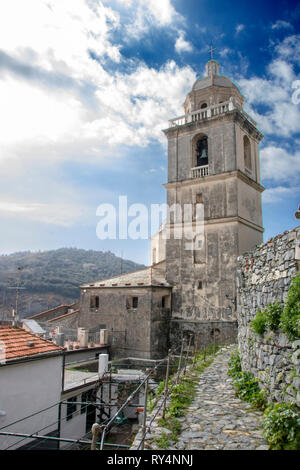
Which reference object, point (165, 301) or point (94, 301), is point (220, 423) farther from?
point (94, 301)

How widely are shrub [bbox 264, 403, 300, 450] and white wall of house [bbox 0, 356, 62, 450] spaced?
24.2 ft

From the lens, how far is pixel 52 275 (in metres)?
81.3

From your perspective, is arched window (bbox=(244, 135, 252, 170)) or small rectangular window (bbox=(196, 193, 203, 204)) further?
arched window (bbox=(244, 135, 252, 170))

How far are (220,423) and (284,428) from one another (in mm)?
1536

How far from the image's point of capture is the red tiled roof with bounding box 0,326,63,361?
9.98 meters


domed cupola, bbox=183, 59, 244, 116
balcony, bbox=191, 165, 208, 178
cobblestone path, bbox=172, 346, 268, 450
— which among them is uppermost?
domed cupola, bbox=183, 59, 244, 116

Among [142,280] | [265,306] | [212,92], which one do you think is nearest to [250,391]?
[265,306]

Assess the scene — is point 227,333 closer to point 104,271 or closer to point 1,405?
point 1,405

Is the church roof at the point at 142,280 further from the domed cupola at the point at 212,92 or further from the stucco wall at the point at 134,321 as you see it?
the domed cupola at the point at 212,92

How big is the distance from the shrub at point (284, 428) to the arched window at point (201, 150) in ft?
65.2

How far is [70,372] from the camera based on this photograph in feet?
52.3

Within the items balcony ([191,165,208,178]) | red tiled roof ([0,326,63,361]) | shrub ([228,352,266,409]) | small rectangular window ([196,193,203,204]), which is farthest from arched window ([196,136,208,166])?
shrub ([228,352,266,409])

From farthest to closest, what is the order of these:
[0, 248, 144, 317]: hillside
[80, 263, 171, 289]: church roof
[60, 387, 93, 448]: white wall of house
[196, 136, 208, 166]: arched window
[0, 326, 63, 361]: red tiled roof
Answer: [0, 248, 144, 317]: hillside, [196, 136, 208, 166]: arched window, [80, 263, 171, 289]: church roof, [60, 387, 93, 448]: white wall of house, [0, 326, 63, 361]: red tiled roof

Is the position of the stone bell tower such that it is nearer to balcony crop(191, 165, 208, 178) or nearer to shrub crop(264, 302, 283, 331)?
balcony crop(191, 165, 208, 178)
